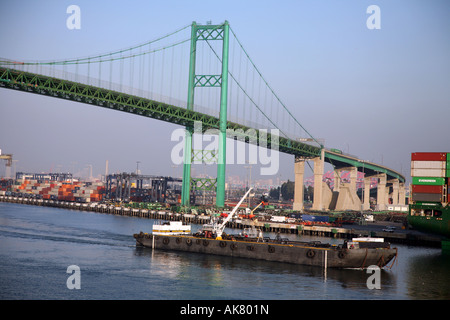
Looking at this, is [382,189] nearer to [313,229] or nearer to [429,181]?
[313,229]

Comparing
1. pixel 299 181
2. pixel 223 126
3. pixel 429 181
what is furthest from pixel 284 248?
pixel 299 181

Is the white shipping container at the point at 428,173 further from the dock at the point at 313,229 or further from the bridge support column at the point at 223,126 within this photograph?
the bridge support column at the point at 223,126

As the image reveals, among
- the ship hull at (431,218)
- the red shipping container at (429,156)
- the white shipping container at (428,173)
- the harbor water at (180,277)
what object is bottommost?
the harbor water at (180,277)

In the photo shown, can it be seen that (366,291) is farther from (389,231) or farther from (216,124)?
(216,124)

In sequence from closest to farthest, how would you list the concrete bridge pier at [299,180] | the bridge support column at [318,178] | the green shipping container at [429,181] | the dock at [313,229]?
the green shipping container at [429,181] → the dock at [313,229] → the bridge support column at [318,178] → the concrete bridge pier at [299,180]

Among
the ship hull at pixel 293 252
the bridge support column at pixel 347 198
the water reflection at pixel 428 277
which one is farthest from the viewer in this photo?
the bridge support column at pixel 347 198

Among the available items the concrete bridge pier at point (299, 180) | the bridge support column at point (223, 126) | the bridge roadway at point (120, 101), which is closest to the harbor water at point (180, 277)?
the bridge roadway at point (120, 101)

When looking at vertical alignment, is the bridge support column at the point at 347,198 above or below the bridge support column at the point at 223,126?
below
